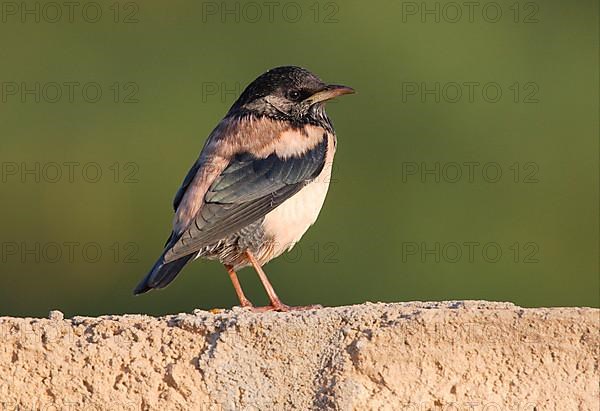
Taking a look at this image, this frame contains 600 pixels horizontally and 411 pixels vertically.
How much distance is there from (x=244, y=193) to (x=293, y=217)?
399 mm

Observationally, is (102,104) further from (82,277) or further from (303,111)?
(303,111)

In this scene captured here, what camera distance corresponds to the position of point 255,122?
11453 mm

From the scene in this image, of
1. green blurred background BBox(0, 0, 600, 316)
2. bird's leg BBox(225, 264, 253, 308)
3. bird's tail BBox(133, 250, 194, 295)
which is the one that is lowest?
green blurred background BBox(0, 0, 600, 316)

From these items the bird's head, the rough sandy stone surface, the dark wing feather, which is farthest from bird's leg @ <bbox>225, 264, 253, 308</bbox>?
the rough sandy stone surface

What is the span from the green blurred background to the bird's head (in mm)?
6319

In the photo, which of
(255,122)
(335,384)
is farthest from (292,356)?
(255,122)

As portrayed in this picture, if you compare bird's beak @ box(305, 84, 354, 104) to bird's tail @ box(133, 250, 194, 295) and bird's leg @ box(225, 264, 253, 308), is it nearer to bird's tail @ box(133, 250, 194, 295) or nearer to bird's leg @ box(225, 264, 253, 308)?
bird's leg @ box(225, 264, 253, 308)

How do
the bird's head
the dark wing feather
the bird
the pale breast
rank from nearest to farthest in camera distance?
the dark wing feather → the bird → the pale breast → the bird's head

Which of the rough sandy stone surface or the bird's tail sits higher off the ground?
the rough sandy stone surface

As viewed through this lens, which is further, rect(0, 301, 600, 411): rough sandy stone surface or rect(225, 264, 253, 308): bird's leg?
rect(225, 264, 253, 308): bird's leg

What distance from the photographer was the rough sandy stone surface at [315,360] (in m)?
7.33

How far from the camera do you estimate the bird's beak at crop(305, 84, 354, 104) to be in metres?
11.7

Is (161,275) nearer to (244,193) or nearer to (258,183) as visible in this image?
(244,193)

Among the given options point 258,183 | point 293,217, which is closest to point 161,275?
point 258,183
